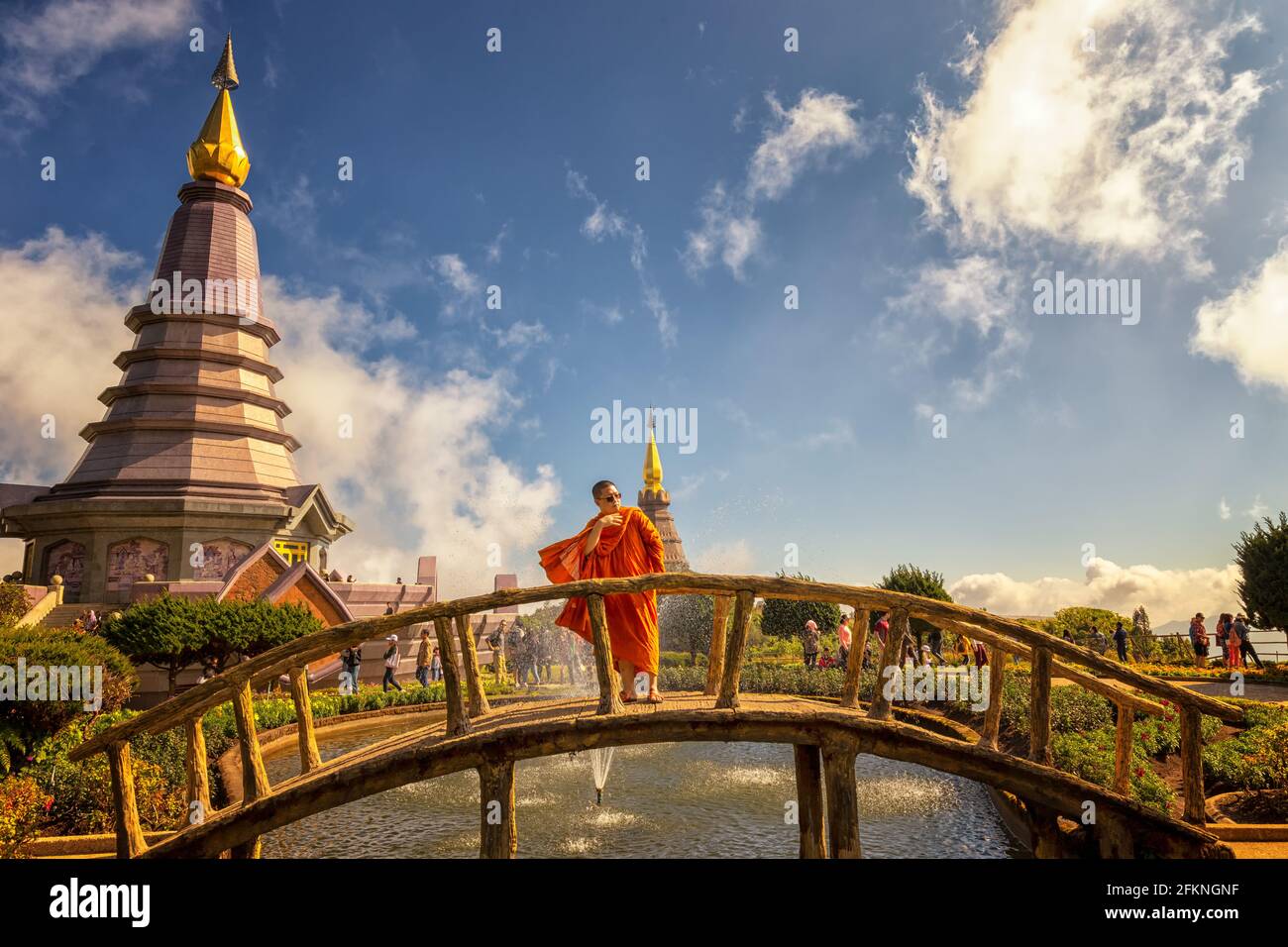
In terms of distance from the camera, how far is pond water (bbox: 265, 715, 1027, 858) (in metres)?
8.10

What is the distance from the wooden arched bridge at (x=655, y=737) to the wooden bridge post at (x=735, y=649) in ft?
0.04

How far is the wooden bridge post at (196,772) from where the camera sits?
20.5 ft

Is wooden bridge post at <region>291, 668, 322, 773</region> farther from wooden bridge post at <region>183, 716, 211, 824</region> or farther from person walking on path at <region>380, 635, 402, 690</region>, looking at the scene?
person walking on path at <region>380, 635, 402, 690</region>

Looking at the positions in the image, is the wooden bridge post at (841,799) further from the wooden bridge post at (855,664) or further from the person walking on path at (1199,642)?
the person walking on path at (1199,642)

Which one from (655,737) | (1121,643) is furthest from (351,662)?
(1121,643)

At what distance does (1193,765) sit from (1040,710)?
1545 millimetres

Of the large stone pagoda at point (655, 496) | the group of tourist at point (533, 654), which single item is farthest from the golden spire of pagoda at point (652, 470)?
the group of tourist at point (533, 654)

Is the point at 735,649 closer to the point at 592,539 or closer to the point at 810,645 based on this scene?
the point at 592,539

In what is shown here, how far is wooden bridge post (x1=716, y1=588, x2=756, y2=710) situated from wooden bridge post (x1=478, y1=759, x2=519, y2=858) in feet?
6.52

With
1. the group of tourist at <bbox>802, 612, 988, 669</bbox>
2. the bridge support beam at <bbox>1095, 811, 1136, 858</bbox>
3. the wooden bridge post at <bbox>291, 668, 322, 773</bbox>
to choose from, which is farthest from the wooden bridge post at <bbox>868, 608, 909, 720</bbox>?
the group of tourist at <bbox>802, 612, 988, 669</bbox>

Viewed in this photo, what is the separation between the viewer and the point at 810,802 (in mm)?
6988

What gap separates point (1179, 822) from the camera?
645cm

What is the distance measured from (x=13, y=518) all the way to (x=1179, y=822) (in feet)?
124

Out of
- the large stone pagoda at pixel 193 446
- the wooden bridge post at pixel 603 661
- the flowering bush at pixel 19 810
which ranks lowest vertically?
the flowering bush at pixel 19 810
